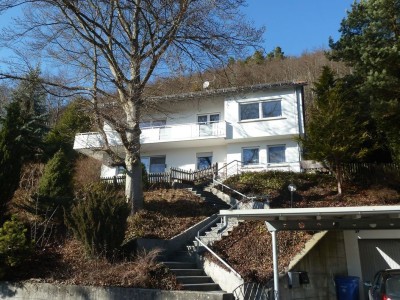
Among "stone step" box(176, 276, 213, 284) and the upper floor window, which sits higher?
the upper floor window

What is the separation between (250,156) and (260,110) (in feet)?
10.3

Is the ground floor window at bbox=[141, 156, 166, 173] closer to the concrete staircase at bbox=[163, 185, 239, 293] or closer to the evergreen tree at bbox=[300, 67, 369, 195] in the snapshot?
the evergreen tree at bbox=[300, 67, 369, 195]

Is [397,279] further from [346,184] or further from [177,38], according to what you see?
[346,184]

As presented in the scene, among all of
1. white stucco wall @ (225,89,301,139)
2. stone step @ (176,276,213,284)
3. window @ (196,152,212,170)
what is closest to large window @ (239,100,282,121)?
white stucco wall @ (225,89,301,139)

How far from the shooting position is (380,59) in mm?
19734

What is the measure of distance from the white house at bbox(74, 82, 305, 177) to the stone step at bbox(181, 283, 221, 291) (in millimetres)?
15575

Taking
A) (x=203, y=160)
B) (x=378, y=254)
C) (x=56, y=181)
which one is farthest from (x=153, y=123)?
(x=378, y=254)

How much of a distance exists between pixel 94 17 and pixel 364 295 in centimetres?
1365

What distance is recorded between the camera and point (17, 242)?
11406 millimetres

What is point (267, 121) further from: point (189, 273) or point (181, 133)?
point (189, 273)

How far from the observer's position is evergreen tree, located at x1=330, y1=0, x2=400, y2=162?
63.3ft

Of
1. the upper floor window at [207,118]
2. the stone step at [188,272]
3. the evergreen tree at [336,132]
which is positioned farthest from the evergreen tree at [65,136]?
the stone step at [188,272]

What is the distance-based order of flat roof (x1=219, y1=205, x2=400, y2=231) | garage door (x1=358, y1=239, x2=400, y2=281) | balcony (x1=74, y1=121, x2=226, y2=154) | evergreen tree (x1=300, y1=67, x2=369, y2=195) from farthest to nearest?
balcony (x1=74, y1=121, x2=226, y2=154) < evergreen tree (x1=300, y1=67, x2=369, y2=195) < garage door (x1=358, y1=239, x2=400, y2=281) < flat roof (x1=219, y1=205, x2=400, y2=231)

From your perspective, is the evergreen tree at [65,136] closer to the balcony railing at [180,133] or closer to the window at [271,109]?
the balcony railing at [180,133]
